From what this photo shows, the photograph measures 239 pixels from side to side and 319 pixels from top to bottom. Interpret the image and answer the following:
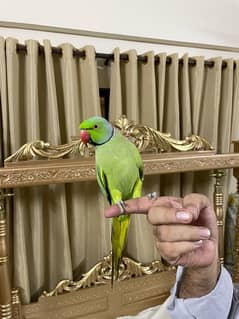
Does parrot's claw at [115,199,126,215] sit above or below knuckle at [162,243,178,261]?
above

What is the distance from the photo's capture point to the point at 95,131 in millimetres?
447

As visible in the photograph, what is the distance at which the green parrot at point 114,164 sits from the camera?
45 centimetres

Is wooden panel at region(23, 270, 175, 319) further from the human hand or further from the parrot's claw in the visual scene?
the parrot's claw

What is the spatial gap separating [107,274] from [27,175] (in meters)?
0.58

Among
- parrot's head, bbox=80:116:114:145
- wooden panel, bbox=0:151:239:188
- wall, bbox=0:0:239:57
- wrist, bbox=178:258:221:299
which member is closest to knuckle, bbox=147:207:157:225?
parrot's head, bbox=80:116:114:145

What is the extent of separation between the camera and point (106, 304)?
136 centimetres

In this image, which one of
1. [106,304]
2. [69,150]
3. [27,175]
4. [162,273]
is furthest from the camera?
[162,273]

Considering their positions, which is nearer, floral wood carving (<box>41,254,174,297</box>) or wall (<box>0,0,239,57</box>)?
floral wood carving (<box>41,254,174,297</box>)

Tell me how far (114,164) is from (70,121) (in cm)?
99

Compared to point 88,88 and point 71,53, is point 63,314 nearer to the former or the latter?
point 88,88

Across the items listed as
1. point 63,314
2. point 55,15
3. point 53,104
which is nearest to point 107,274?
point 63,314

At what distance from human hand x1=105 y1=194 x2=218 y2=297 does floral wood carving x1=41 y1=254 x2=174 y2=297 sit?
83 centimetres

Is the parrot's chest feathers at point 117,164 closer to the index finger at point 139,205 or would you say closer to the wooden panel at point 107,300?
the index finger at point 139,205

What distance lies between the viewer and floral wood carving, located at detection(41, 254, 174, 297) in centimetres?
132
